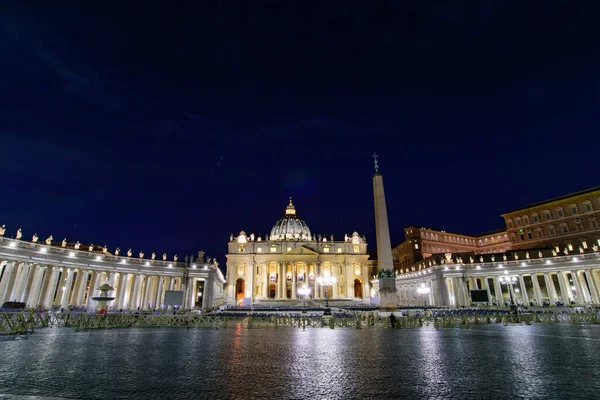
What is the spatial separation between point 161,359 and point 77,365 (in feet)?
7.97

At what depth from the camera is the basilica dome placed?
119625mm

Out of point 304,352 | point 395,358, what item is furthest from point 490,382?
point 304,352

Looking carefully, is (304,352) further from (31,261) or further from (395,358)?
(31,261)

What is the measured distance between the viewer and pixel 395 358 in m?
10.7

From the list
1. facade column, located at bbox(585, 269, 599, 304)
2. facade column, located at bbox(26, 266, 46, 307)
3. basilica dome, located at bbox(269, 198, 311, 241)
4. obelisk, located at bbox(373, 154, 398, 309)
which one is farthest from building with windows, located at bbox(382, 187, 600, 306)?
facade column, located at bbox(26, 266, 46, 307)

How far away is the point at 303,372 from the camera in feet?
28.3

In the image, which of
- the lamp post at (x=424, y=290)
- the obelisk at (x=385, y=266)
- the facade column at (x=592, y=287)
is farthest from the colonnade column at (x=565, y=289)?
the obelisk at (x=385, y=266)

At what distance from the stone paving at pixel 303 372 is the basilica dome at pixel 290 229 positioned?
10543 cm

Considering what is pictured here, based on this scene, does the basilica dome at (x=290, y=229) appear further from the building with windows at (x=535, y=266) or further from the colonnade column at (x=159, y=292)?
the colonnade column at (x=159, y=292)

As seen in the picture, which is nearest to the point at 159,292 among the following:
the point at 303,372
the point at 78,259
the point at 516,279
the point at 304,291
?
the point at 78,259

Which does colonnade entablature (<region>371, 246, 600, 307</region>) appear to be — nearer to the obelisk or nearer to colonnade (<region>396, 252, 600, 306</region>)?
colonnade (<region>396, 252, 600, 306</region>)

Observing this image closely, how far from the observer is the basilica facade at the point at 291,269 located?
96375 millimetres

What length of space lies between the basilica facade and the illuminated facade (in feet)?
96.6

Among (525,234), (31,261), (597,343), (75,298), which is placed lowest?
(597,343)
